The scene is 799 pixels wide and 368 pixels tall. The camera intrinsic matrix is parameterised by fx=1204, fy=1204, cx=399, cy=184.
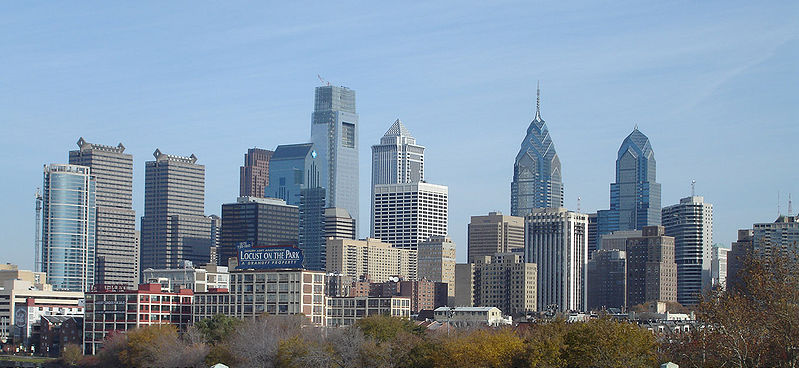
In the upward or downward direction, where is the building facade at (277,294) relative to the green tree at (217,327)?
upward

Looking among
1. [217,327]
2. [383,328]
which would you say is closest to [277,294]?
[217,327]

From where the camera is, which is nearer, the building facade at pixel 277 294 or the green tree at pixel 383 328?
the green tree at pixel 383 328

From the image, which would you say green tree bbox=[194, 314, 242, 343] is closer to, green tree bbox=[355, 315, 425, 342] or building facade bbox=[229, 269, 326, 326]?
building facade bbox=[229, 269, 326, 326]

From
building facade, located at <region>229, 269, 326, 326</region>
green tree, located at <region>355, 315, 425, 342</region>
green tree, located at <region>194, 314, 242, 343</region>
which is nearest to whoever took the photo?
green tree, located at <region>355, 315, 425, 342</region>

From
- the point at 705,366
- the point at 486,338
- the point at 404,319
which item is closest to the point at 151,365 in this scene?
the point at 404,319

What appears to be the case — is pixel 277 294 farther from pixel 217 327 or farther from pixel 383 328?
pixel 383 328

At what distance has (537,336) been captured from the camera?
119250 millimetres

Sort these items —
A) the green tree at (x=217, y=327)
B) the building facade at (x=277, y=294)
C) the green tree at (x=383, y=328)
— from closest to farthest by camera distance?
the green tree at (x=383, y=328) < the green tree at (x=217, y=327) < the building facade at (x=277, y=294)

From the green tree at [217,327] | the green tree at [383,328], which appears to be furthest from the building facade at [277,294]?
the green tree at [383,328]

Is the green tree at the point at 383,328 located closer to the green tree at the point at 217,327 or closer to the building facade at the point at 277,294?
the green tree at the point at 217,327

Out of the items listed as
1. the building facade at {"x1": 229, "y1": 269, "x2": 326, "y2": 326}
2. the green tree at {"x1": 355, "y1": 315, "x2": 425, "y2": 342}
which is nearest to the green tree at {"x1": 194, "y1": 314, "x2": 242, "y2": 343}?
the building facade at {"x1": 229, "y1": 269, "x2": 326, "y2": 326}

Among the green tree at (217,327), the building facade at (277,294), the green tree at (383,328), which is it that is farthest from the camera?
the building facade at (277,294)

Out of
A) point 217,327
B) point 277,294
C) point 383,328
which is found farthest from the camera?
point 277,294

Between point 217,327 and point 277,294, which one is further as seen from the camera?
point 277,294
